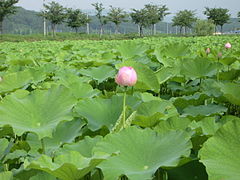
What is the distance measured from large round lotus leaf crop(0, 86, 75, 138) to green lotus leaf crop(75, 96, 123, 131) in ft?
0.27

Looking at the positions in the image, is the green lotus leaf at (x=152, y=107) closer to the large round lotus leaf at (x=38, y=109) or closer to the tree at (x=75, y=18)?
the large round lotus leaf at (x=38, y=109)

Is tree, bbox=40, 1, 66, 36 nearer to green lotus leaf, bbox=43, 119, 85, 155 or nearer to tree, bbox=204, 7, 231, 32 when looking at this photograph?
tree, bbox=204, 7, 231, 32

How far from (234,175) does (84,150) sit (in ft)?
0.94

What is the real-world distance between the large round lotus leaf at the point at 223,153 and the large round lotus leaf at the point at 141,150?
0.04 metres

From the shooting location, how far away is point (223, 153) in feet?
1.63

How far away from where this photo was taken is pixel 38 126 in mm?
689

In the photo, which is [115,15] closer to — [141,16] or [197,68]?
[141,16]

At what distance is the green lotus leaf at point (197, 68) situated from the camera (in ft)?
4.23

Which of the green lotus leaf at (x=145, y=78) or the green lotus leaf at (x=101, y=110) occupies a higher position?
the green lotus leaf at (x=145, y=78)

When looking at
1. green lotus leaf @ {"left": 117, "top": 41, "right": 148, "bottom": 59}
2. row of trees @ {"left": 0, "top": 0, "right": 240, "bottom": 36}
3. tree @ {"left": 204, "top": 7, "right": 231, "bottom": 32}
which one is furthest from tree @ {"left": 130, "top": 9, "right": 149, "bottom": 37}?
green lotus leaf @ {"left": 117, "top": 41, "right": 148, "bottom": 59}

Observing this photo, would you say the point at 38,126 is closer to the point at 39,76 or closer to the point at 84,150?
the point at 84,150

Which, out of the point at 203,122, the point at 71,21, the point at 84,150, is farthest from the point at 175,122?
the point at 71,21

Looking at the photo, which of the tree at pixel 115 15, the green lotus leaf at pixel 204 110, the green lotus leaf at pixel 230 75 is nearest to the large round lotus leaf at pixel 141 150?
the green lotus leaf at pixel 204 110

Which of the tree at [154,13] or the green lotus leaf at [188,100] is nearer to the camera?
the green lotus leaf at [188,100]
